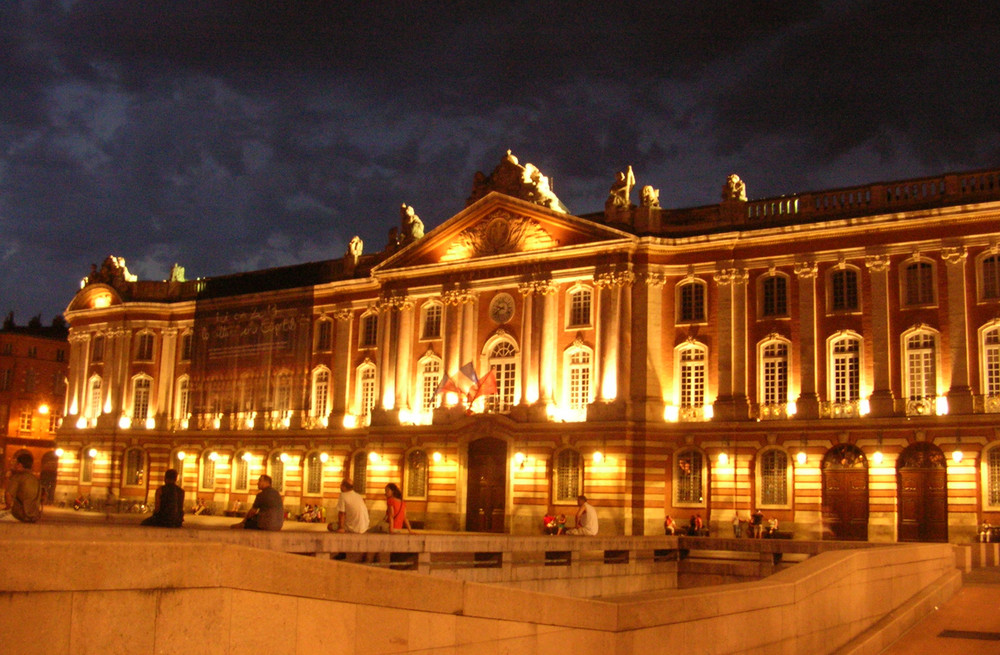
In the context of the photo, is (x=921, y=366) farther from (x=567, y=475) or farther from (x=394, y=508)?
(x=394, y=508)

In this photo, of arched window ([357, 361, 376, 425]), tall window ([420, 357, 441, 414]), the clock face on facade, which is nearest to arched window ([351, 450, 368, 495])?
arched window ([357, 361, 376, 425])

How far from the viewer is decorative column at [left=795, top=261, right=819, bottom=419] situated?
3612 centimetres

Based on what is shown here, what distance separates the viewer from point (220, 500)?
171ft

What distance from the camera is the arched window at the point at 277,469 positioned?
49.8m

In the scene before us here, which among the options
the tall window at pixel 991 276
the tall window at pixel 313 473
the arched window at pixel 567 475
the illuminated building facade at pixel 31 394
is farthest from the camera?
the illuminated building facade at pixel 31 394

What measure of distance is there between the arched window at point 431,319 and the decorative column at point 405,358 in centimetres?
53

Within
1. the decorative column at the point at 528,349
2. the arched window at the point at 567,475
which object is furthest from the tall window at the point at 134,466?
the arched window at the point at 567,475

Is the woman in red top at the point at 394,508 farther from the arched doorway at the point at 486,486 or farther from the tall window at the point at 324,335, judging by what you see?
the tall window at the point at 324,335

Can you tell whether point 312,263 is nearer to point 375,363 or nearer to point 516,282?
point 375,363

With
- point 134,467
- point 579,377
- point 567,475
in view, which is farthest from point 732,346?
point 134,467

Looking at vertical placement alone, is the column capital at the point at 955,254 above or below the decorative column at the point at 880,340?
above

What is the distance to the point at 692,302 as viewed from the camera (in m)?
39.4

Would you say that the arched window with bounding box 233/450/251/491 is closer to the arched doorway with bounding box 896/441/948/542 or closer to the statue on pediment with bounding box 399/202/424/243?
the statue on pediment with bounding box 399/202/424/243

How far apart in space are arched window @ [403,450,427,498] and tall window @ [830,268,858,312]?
1664 cm
